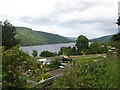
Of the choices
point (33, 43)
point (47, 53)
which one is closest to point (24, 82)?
point (47, 53)

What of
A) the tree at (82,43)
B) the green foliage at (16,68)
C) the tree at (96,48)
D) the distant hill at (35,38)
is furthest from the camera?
the distant hill at (35,38)

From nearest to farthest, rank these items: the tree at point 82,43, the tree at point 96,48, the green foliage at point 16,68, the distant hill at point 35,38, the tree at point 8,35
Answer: the green foliage at point 16,68 < the tree at point 8,35 < the tree at point 96,48 < the tree at point 82,43 < the distant hill at point 35,38

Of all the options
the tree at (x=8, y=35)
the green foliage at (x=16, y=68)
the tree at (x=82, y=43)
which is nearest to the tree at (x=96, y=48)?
the tree at (x=82, y=43)

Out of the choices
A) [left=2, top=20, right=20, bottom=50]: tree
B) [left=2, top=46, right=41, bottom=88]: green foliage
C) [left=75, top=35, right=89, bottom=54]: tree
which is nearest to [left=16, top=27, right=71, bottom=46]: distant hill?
[left=75, top=35, right=89, bottom=54]: tree

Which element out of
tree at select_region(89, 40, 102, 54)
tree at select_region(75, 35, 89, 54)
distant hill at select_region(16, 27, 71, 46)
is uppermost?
distant hill at select_region(16, 27, 71, 46)

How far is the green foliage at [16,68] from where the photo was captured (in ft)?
9.99

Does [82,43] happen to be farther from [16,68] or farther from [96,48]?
[16,68]

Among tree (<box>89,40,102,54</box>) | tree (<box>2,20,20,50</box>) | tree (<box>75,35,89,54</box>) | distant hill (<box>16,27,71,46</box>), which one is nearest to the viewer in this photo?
tree (<box>2,20,20,50</box>)

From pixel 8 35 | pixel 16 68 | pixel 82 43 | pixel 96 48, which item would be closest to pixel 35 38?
pixel 82 43

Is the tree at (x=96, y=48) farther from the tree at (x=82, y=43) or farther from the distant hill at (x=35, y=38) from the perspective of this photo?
the distant hill at (x=35, y=38)

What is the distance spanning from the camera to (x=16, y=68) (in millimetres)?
3189

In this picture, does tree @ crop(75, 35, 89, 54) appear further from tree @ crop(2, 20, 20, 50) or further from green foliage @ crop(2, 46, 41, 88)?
green foliage @ crop(2, 46, 41, 88)

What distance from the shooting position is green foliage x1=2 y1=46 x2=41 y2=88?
3045mm

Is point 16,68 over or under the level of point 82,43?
under
